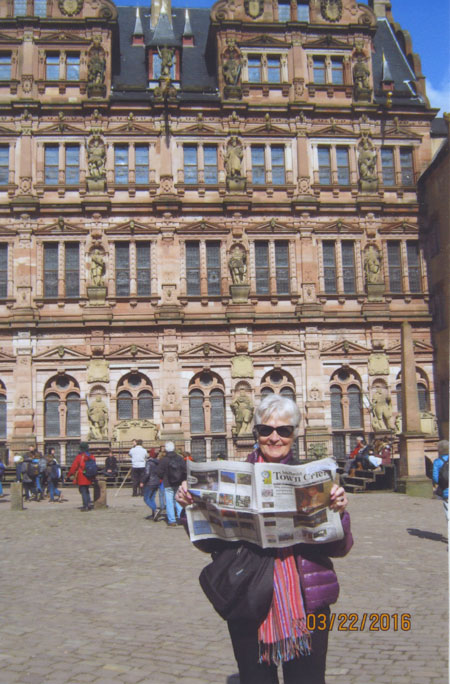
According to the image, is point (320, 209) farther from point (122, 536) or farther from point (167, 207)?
point (122, 536)

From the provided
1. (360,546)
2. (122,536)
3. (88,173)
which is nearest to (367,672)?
(360,546)

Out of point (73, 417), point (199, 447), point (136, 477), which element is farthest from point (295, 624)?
point (73, 417)

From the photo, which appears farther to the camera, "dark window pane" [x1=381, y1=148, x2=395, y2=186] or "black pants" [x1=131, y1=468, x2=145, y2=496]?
"dark window pane" [x1=381, y1=148, x2=395, y2=186]

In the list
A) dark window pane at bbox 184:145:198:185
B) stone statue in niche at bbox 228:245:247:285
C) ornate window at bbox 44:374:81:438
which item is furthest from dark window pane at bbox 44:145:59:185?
ornate window at bbox 44:374:81:438

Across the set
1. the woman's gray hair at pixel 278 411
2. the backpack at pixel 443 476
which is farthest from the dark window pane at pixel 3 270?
the woman's gray hair at pixel 278 411

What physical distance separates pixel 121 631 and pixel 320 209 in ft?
84.6

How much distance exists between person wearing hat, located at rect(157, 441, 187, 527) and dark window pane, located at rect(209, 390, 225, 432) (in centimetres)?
1381

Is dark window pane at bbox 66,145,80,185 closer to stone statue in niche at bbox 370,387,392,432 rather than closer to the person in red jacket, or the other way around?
stone statue in niche at bbox 370,387,392,432

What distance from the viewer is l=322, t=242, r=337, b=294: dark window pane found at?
30906 mm

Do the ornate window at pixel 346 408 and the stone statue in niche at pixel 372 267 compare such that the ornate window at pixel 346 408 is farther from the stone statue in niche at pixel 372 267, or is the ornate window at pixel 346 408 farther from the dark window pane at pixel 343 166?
the dark window pane at pixel 343 166

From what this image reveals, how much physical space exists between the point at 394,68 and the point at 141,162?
13.6 meters

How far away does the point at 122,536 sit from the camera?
13.7 metres

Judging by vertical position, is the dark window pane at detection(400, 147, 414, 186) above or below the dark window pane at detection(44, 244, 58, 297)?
above

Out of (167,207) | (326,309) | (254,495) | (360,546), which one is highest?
(167,207)
